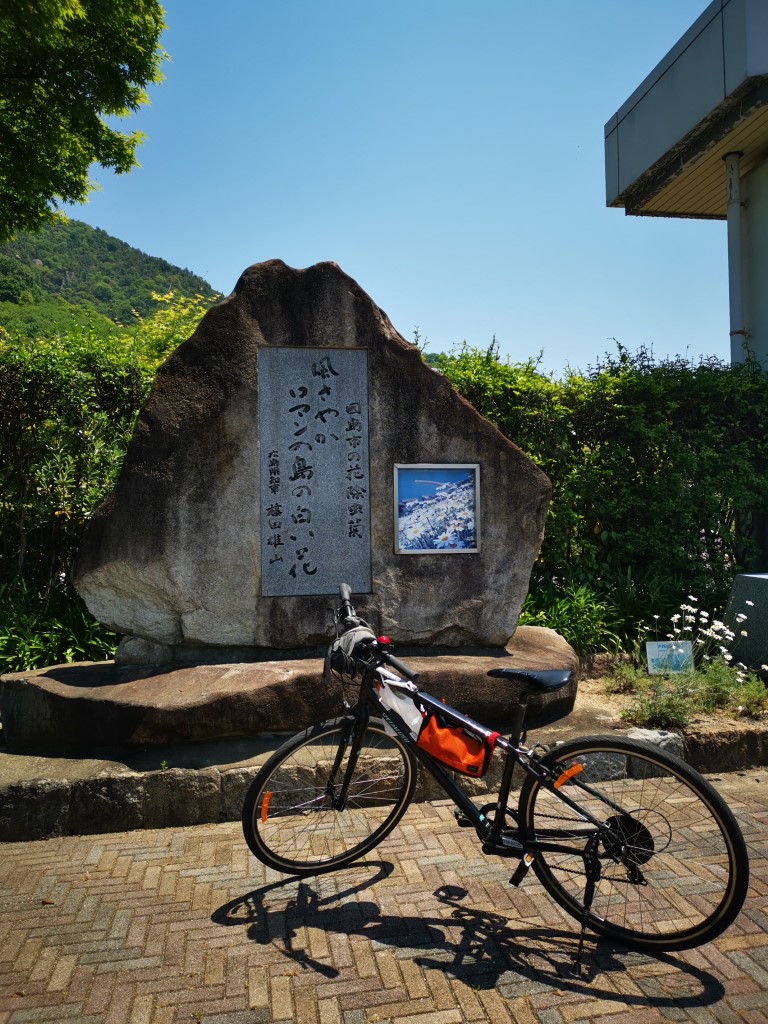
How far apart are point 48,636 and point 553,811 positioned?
4.48 metres

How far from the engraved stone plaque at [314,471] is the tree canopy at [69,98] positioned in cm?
603

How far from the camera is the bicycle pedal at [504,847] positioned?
9.99 feet

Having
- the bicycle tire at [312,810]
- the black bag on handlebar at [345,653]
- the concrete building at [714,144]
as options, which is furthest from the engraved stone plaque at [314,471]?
the concrete building at [714,144]

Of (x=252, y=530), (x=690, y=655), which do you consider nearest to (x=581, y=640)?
(x=690, y=655)

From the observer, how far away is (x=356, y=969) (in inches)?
110

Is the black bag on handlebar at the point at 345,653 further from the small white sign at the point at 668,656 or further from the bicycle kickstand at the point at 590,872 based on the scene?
the small white sign at the point at 668,656

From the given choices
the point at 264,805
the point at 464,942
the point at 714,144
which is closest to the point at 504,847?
the point at 464,942

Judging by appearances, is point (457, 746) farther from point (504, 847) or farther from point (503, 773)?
point (504, 847)

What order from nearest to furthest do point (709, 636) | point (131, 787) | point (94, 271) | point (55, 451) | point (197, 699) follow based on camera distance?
point (131, 787)
point (197, 699)
point (709, 636)
point (55, 451)
point (94, 271)

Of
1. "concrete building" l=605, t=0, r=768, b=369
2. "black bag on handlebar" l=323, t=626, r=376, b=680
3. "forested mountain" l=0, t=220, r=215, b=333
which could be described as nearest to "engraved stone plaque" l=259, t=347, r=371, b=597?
"black bag on handlebar" l=323, t=626, r=376, b=680

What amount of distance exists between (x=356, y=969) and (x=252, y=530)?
110 inches

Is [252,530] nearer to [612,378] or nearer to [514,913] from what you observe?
[514,913]

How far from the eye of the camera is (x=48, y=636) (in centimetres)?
604

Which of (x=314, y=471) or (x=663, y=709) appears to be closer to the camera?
(x=663, y=709)
